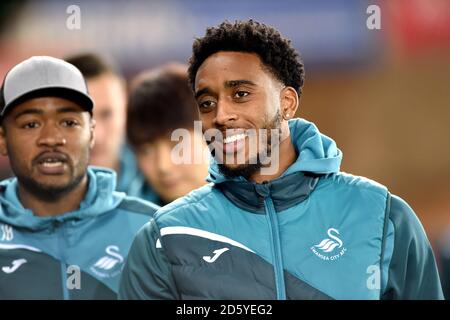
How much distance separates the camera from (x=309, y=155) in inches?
102

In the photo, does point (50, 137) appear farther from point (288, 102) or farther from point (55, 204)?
point (288, 102)

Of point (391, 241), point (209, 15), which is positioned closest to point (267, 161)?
point (391, 241)

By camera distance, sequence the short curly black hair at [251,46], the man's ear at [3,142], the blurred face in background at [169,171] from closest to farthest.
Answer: the short curly black hair at [251,46]
the man's ear at [3,142]
the blurred face in background at [169,171]

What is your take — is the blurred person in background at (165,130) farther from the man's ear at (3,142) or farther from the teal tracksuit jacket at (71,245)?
the man's ear at (3,142)

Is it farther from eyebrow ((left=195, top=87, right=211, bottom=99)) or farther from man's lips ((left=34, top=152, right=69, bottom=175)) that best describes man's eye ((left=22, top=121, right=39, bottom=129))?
eyebrow ((left=195, top=87, right=211, bottom=99))

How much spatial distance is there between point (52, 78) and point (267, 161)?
2.63ft

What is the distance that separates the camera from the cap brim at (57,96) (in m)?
2.98

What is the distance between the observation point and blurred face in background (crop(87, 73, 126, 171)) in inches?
171

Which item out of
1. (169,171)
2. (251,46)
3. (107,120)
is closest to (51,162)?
(251,46)

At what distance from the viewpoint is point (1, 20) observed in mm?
5996

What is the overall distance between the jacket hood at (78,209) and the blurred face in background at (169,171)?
2.28ft

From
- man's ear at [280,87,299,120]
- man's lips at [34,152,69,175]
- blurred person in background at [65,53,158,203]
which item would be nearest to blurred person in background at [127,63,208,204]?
blurred person in background at [65,53,158,203]

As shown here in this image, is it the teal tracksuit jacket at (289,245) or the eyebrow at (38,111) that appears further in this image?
the eyebrow at (38,111)

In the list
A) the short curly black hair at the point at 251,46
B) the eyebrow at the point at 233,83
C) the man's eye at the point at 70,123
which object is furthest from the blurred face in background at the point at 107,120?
the eyebrow at the point at 233,83
